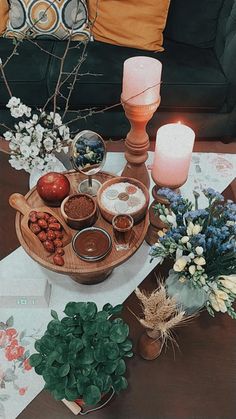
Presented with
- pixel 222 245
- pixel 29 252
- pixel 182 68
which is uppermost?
pixel 222 245

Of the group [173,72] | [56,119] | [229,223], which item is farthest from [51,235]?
[173,72]

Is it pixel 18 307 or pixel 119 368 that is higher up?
pixel 119 368

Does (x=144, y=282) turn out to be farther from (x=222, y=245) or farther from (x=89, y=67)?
(x=89, y=67)

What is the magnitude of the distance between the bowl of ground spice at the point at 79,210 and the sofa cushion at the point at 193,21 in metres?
1.37

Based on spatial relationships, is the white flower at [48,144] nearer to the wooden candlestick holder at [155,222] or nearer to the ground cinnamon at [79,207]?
the ground cinnamon at [79,207]

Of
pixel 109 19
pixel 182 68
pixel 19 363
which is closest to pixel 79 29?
pixel 109 19

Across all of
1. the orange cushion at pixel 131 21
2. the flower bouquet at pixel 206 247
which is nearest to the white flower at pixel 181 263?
the flower bouquet at pixel 206 247

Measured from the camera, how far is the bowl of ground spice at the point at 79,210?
3.34 ft

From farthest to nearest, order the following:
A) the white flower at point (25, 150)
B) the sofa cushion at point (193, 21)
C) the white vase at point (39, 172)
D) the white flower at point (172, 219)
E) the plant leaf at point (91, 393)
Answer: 1. the sofa cushion at point (193, 21)
2. the white vase at point (39, 172)
3. the white flower at point (25, 150)
4. the white flower at point (172, 219)
5. the plant leaf at point (91, 393)

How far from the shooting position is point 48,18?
6.11ft

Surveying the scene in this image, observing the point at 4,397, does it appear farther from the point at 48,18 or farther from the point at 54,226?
the point at 48,18

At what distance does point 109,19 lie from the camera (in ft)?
6.16

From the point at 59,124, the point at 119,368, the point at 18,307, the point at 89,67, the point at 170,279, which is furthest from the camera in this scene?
the point at 89,67

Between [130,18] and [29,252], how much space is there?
1.44 meters
